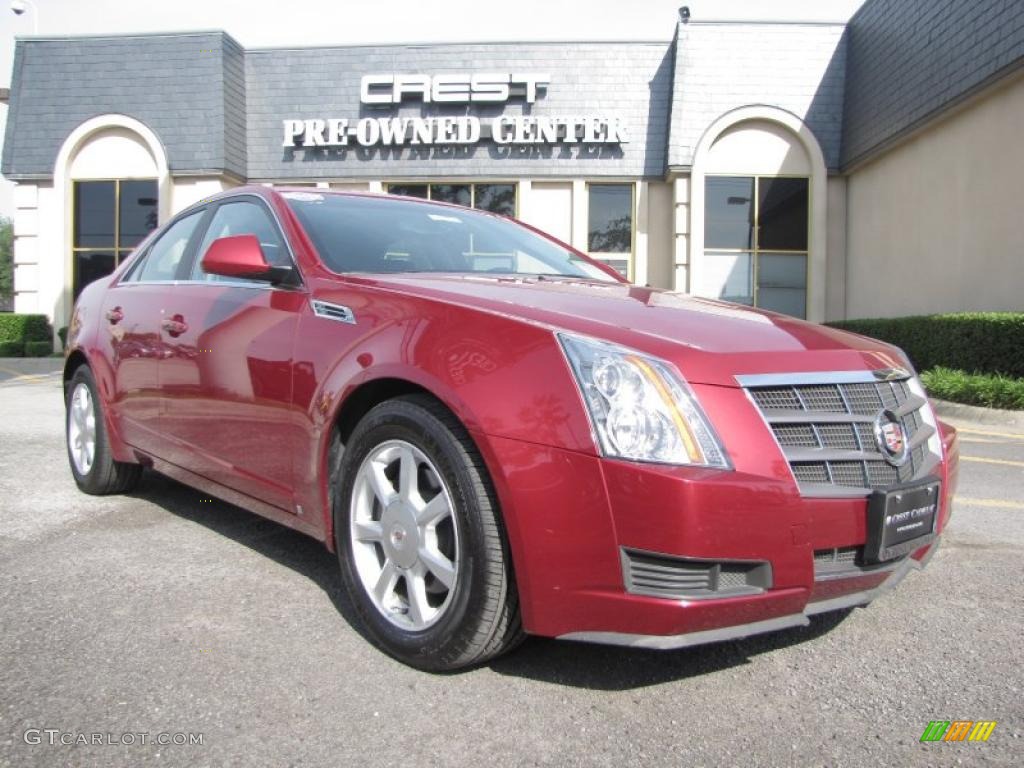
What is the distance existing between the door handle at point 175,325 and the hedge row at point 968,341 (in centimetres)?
964

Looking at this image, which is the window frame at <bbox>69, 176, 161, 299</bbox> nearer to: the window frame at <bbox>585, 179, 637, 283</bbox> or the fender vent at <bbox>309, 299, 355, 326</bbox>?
the window frame at <bbox>585, 179, 637, 283</bbox>

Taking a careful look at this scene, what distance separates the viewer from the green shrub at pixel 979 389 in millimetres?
9289

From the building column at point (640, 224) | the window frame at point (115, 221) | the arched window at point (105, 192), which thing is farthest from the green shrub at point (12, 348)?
the building column at point (640, 224)

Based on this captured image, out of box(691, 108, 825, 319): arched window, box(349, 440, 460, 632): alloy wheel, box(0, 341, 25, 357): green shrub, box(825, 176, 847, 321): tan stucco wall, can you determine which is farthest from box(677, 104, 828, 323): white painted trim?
box(349, 440, 460, 632): alloy wheel

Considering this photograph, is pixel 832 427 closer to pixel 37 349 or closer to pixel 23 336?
pixel 37 349

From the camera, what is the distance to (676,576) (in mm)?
2107

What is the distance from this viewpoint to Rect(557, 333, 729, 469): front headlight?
2113 millimetres

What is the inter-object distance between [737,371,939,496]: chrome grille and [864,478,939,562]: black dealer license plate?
0.04m

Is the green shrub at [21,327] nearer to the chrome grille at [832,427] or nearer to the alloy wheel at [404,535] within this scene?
the alloy wheel at [404,535]

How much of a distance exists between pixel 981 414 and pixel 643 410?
8.59 meters

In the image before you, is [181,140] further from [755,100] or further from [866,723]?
[866,723]

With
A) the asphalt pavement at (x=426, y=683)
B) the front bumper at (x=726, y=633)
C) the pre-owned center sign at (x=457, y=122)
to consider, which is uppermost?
the pre-owned center sign at (x=457, y=122)

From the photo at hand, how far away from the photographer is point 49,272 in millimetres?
19703

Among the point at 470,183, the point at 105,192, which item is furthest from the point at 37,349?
the point at 470,183
